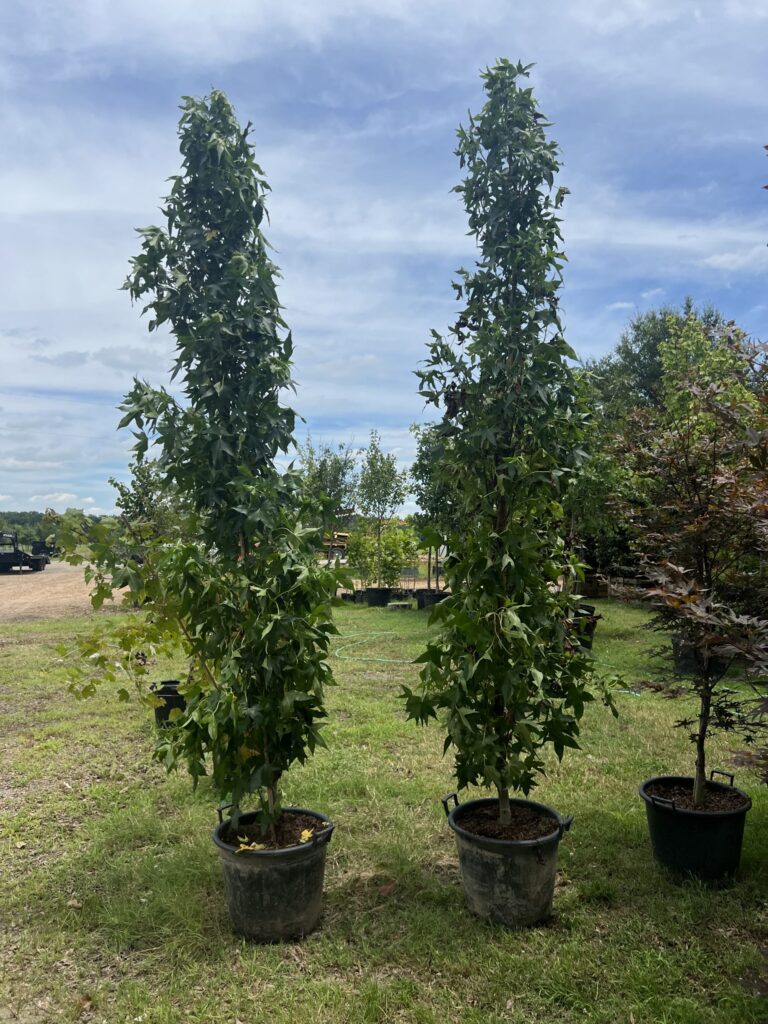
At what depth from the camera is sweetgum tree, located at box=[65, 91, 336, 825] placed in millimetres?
A: 3025

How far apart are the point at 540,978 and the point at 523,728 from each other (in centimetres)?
90

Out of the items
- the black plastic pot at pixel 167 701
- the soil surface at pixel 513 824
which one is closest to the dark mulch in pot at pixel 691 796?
the soil surface at pixel 513 824

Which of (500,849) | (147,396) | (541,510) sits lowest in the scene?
(500,849)

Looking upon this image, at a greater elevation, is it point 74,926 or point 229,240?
point 229,240

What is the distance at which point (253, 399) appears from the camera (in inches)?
130

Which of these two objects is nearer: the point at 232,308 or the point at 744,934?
the point at 744,934

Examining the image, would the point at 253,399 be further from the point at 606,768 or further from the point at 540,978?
the point at 606,768

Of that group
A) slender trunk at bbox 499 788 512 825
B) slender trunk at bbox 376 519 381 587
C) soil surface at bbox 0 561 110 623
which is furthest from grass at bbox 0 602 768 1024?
slender trunk at bbox 376 519 381 587

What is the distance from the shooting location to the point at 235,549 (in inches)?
131

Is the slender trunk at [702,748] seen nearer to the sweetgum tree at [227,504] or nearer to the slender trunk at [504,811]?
the slender trunk at [504,811]

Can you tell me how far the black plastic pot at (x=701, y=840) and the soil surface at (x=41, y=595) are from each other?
8079 mm

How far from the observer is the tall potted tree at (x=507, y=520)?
3084 mm

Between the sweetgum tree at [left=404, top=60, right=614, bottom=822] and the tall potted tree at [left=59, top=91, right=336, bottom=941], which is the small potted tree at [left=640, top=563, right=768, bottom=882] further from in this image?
the tall potted tree at [left=59, top=91, right=336, bottom=941]

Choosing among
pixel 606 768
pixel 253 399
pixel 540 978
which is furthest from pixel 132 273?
pixel 606 768
